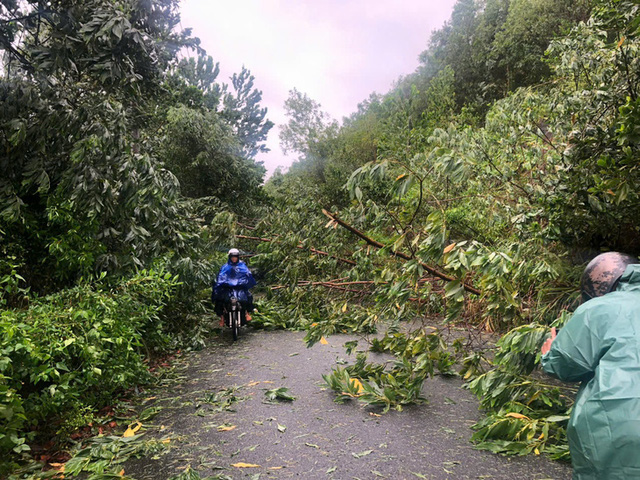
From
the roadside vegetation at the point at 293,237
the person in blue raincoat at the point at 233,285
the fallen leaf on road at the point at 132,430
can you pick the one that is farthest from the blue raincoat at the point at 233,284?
the fallen leaf on road at the point at 132,430

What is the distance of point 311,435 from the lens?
11.5 ft

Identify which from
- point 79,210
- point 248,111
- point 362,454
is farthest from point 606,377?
point 248,111

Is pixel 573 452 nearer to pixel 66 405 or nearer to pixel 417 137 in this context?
pixel 66 405

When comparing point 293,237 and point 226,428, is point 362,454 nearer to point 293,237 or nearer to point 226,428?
point 226,428

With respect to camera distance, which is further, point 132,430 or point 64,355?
point 132,430

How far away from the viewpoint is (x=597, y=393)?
5.45 ft

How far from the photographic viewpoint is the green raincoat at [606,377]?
5.15 ft

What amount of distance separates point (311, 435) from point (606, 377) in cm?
246

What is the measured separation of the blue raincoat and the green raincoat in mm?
6259

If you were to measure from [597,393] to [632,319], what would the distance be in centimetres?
33

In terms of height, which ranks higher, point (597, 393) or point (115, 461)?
point (597, 393)

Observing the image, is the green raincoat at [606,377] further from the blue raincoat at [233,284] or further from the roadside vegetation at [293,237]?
the blue raincoat at [233,284]

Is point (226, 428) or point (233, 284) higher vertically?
point (233, 284)

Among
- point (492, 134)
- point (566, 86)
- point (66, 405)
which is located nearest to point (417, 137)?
point (492, 134)
